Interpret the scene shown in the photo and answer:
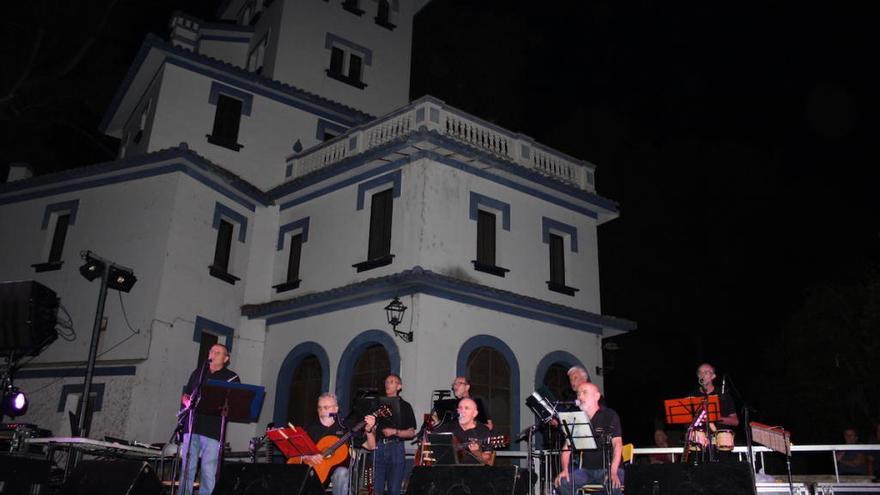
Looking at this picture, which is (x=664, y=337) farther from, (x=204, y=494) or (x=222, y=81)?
(x=204, y=494)

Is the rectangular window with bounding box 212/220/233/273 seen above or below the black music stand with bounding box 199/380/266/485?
above

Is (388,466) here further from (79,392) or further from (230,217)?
(230,217)

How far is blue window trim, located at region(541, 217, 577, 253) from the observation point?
1816 centimetres

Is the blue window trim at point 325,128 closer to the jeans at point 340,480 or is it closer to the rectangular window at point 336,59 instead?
the rectangular window at point 336,59

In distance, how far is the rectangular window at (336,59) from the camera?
73.8 ft

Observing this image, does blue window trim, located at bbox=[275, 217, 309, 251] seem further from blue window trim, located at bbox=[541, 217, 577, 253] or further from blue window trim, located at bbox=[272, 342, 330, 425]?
blue window trim, located at bbox=[541, 217, 577, 253]

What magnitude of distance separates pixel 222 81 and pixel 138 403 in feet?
31.4

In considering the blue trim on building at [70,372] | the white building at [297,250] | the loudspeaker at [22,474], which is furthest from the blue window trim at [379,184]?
the loudspeaker at [22,474]

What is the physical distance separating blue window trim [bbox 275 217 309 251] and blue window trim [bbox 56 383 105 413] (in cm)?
582

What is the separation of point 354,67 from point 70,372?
1295 cm

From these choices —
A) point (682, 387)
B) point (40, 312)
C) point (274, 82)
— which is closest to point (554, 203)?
point (274, 82)

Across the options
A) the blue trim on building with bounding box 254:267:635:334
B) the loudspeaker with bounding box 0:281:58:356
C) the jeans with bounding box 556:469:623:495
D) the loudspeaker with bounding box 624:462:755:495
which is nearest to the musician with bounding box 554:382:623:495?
the jeans with bounding box 556:469:623:495

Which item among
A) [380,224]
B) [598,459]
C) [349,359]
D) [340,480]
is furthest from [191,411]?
[380,224]

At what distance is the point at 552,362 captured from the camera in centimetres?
1692
